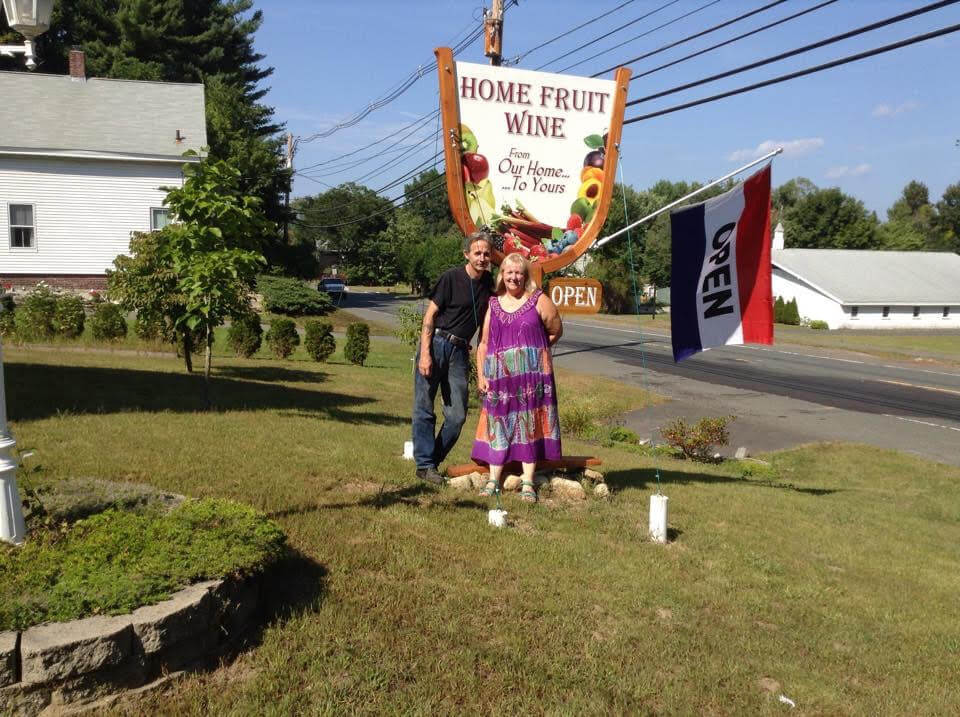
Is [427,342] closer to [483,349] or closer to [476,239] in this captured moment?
[483,349]

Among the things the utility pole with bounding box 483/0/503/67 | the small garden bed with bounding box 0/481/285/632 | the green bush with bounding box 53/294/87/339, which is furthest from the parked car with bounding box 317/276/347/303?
the small garden bed with bounding box 0/481/285/632

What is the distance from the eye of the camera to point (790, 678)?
4262mm

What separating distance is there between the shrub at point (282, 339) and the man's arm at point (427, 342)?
15858 mm

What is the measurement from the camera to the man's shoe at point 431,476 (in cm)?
704

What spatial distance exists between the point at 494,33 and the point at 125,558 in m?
13.1

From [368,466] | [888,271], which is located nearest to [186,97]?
[368,466]

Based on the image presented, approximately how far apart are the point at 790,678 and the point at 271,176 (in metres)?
41.9

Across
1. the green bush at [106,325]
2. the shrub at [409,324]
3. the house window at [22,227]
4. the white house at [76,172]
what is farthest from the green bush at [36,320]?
the house window at [22,227]

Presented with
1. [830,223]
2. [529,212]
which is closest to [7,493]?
[529,212]

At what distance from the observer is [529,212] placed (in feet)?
27.4

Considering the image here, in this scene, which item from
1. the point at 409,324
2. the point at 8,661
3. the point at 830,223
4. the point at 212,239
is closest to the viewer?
the point at 8,661

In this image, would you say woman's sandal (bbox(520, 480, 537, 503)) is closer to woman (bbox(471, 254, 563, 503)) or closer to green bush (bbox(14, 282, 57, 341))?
woman (bbox(471, 254, 563, 503))

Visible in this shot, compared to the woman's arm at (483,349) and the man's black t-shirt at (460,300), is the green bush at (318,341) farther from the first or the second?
the woman's arm at (483,349)

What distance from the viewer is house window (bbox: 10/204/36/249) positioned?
29047 millimetres
